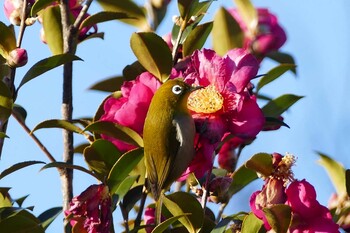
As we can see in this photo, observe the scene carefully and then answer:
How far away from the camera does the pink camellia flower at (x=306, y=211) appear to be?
1.51 metres

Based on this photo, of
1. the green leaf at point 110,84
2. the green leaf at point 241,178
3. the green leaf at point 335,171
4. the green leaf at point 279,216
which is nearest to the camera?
the green leaf at point 279,216

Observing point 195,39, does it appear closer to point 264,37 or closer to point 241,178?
point 241,178

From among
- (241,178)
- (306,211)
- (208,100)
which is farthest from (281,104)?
(306,211)

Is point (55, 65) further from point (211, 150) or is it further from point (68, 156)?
point (211, 150)

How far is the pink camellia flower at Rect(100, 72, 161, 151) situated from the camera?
5.25ft

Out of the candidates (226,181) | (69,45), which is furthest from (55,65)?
(226,181)

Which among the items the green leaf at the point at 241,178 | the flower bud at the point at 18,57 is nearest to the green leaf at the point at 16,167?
the flower bud at the point at 18,57

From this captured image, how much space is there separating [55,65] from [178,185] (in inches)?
21.8

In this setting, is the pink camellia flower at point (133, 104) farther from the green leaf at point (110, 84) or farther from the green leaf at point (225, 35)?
the green leaf at point (225, 35)

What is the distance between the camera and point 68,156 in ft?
5.54

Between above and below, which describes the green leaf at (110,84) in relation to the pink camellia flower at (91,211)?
above

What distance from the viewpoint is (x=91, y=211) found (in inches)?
59.5

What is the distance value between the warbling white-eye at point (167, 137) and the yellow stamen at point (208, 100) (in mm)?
21

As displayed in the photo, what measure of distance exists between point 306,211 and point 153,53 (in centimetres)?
38
